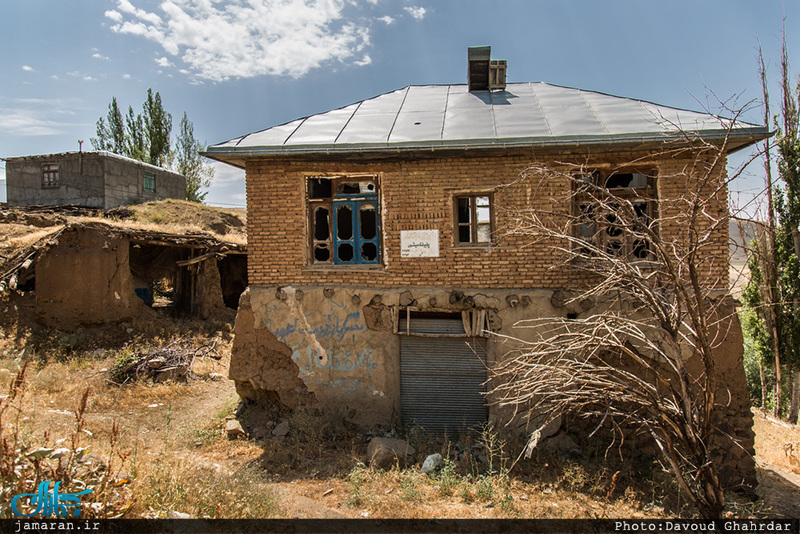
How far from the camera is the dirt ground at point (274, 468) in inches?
214

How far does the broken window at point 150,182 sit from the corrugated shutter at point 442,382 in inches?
935

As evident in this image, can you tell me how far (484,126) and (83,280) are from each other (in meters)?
11.3

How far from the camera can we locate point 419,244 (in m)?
7.75

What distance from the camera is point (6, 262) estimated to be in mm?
12516

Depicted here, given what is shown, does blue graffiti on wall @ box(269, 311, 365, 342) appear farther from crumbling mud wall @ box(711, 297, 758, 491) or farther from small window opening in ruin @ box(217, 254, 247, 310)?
small window opening in ruin @ box(217, 254, 247, 310)

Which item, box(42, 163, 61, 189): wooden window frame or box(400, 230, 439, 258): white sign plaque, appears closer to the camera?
box(400, 230, 439, 258): white sign plaque

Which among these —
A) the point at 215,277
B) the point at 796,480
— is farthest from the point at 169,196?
the point at 796,480

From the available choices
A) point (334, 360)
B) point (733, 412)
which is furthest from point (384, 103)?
point (733, 412)

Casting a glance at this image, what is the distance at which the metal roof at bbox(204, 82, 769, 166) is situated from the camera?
711 cm

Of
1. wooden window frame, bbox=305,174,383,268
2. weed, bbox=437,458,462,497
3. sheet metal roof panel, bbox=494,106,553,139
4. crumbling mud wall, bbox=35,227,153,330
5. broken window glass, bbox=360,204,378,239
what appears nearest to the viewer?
weed, bbox=437,458,462,497

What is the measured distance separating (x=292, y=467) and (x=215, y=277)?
9.59m

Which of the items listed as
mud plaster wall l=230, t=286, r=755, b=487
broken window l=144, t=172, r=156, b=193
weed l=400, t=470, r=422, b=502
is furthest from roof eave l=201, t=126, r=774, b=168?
broken window l=144, t=172, r=156, b=193

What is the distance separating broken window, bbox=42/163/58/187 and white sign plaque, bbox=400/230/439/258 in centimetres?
2314

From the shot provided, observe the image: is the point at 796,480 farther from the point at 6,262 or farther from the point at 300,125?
the point at 6,262
